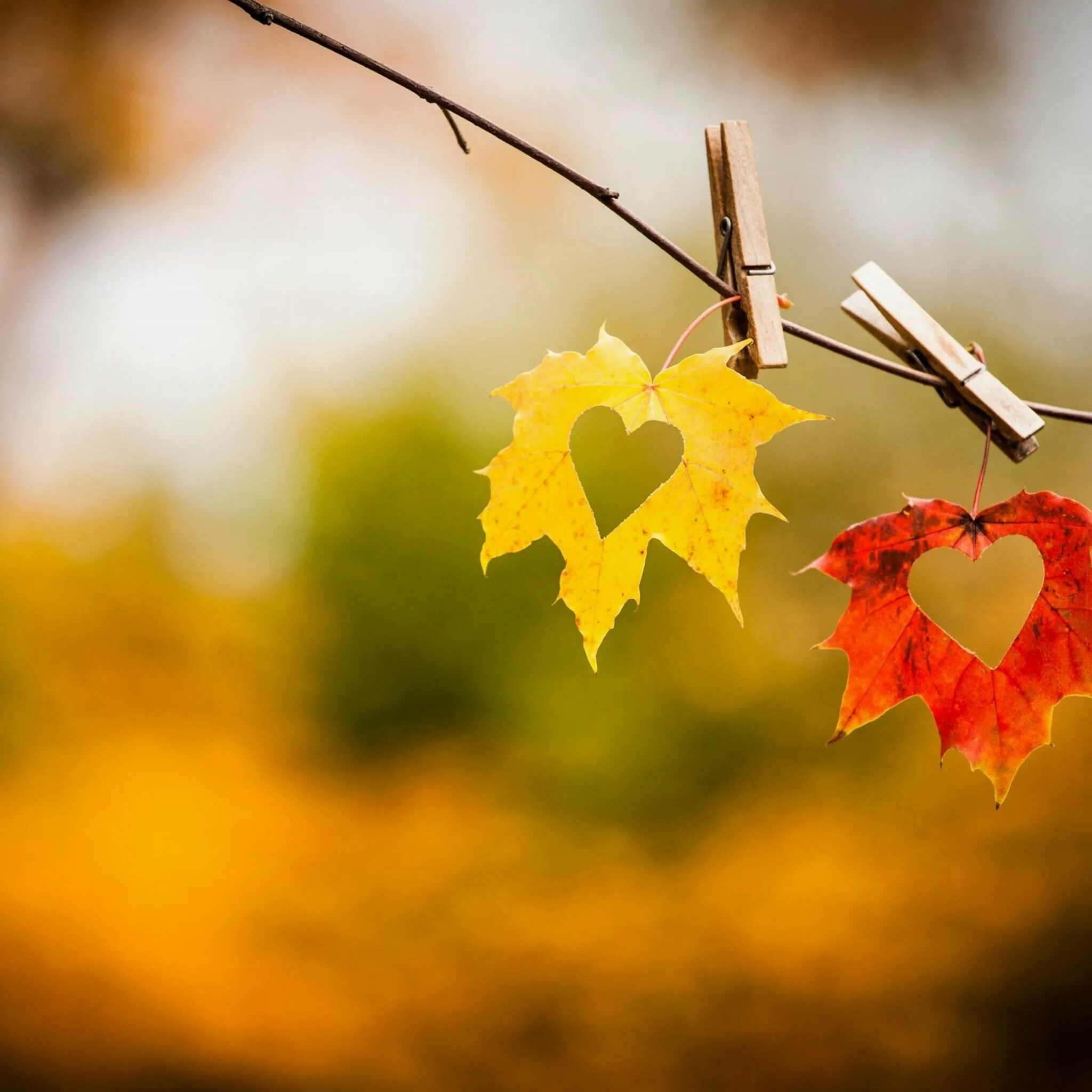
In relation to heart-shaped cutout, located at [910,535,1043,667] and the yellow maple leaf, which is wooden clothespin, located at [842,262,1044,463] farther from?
heart-shaped cutout, located at [910,535,1043,667]

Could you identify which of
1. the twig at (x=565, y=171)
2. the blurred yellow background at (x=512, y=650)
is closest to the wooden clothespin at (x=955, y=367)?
the twig at (x=565, y=171)

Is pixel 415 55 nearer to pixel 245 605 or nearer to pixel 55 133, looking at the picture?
pixel 55 133

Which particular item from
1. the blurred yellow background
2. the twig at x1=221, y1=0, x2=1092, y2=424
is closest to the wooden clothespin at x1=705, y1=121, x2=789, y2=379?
the twig at x1=221, y1=0, x2=1092, y2=424

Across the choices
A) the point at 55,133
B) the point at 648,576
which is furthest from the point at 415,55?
the point at 648,576

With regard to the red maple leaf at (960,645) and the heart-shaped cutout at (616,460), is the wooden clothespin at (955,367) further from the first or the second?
the heart-shaped cutout at (616,460)

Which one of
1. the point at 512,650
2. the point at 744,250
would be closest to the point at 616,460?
the point at 512,650

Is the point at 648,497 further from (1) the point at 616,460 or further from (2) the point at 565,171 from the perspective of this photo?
(1) the point at 616,460
